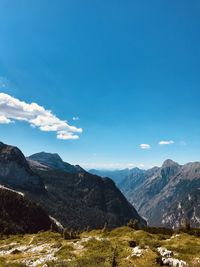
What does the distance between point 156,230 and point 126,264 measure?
51239 millimetres

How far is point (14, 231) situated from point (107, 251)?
6856 inches

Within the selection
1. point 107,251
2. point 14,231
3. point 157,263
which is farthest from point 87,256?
point 14,231

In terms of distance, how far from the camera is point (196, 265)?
32.2m

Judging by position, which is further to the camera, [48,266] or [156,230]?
[156,230]

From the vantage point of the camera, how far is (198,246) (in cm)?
4259

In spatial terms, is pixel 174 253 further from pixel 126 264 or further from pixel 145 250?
pixel 126 264

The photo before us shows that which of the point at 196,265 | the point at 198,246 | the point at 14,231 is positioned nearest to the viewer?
the point at 196,265

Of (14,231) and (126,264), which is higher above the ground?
(126,264)

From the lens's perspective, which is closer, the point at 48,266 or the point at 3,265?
the point at 48,266

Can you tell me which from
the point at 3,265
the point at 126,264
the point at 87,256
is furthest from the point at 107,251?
the point at 3,265

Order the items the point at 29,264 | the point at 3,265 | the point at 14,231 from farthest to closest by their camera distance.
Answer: the point at 14,231, the point at 29,264, the point at 3,265

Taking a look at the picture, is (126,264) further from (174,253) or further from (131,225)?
(131,225)

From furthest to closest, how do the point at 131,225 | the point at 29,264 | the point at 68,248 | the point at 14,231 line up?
the point at 14,231
the point at 131,225
the point at 68,248
the point at 29,264

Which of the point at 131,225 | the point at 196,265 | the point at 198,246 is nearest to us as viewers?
the point at 196,265
